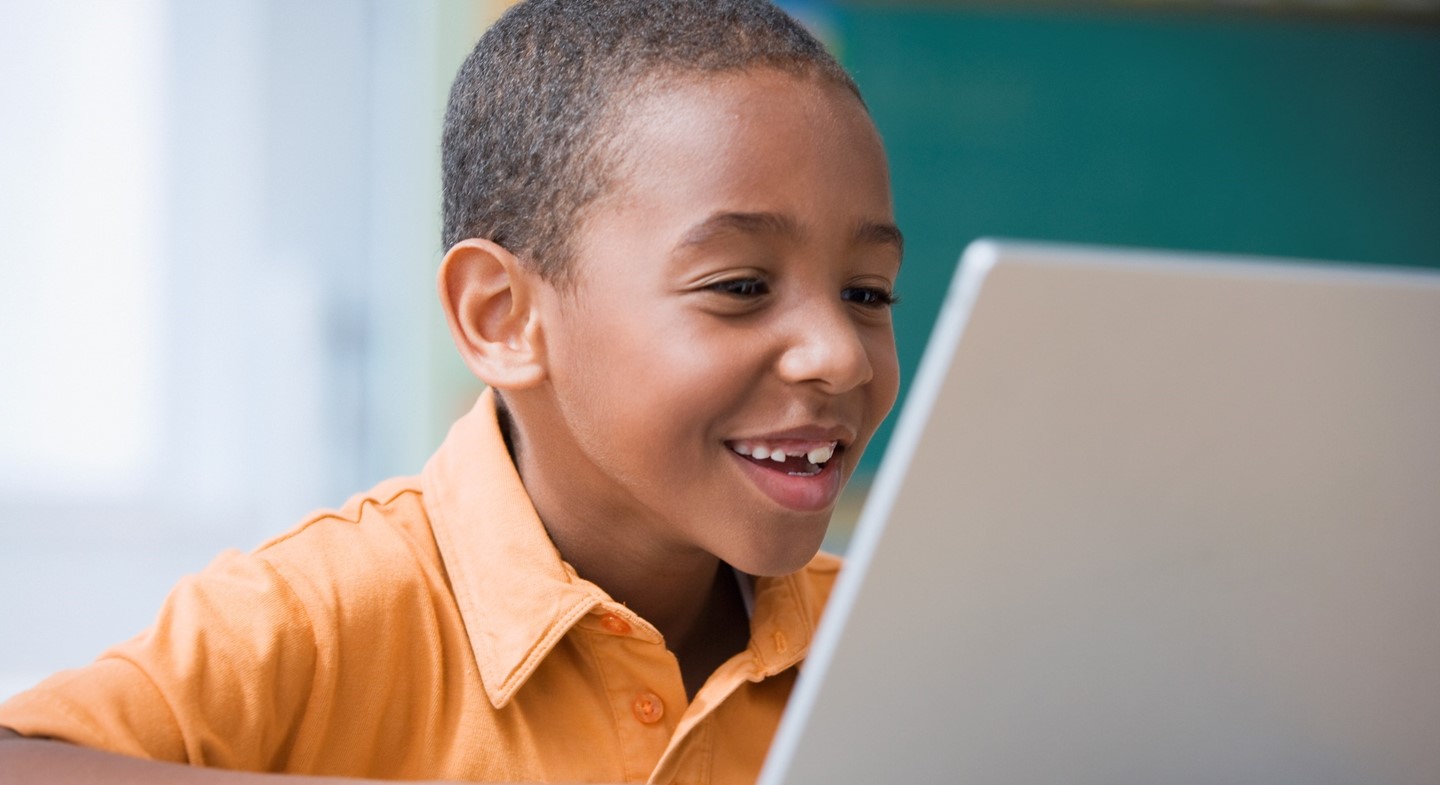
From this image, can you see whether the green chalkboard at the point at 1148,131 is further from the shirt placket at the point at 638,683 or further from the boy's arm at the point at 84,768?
the boy's arm at the point at 84,768

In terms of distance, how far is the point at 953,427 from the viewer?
0.37 m

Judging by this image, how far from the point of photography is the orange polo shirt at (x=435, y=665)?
0.65 m

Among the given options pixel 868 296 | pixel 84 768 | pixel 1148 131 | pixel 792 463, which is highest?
pixel 1148 131

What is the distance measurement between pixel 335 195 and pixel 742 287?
1742 millimetres

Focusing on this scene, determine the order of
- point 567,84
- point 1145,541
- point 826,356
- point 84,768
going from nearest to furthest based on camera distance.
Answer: point 1145,541 < point 84,768 < point 826,356 < point 567,84

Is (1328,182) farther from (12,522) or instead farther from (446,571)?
(12,522)

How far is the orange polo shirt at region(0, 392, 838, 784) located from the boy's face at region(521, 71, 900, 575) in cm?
7

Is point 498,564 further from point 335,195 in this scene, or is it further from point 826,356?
point 335,195

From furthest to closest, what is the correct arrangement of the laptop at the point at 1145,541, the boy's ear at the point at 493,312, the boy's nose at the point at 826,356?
1. the boy's ear at the point at 493,312
2. the boy's nose at the point at 826,356
3. the laptop at the point at 1145,541

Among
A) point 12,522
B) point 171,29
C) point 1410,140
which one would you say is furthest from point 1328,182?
point 12,522

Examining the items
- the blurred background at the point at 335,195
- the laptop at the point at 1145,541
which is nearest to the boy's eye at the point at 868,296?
the laptop at the point at 1145,541

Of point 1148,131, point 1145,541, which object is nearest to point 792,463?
point 1145,541

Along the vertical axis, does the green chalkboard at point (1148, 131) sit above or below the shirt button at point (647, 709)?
above

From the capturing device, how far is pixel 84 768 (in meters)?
0.58
